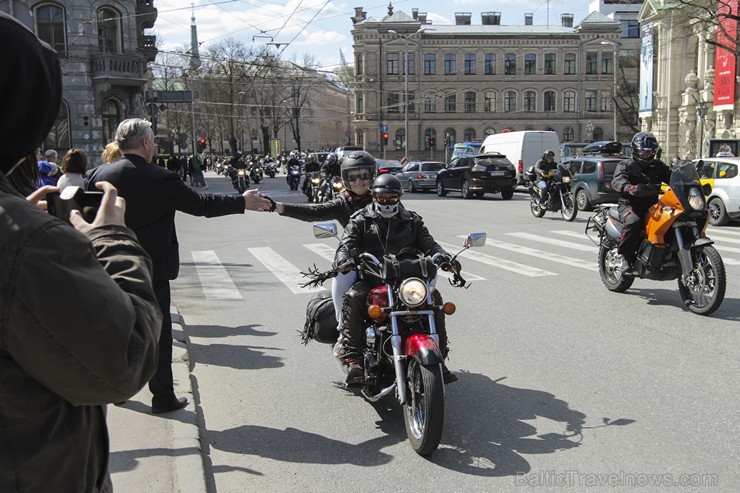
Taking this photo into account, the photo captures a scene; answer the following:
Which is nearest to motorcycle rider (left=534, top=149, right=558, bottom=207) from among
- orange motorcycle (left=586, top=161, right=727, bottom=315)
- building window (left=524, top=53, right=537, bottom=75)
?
orange motorcycle (left=586, top=161, right=727, bottom=315)

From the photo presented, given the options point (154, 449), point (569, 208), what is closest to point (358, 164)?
point (154, 449)

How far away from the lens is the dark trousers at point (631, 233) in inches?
330

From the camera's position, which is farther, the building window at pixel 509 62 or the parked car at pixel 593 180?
the building window at pixel 509 62

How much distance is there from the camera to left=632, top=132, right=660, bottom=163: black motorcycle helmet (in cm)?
848

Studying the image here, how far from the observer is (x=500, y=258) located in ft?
40.2

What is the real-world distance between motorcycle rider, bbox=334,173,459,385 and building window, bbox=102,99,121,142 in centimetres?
3285

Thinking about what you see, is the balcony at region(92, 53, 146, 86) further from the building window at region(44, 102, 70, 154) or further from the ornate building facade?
the building window at region(44, 102, 70, 154)

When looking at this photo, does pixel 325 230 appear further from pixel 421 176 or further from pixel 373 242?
pixel 421 176

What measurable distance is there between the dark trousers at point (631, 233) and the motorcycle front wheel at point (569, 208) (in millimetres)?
10228

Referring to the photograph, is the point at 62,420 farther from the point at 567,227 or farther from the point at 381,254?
the point at 567,227

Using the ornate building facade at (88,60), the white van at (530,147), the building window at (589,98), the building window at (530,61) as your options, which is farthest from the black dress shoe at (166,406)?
the building window at (589,98)

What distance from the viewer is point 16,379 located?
1524mm

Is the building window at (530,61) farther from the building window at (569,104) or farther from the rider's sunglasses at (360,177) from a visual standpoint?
the rider's sunglasses at (360,177)

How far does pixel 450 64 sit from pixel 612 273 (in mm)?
83119
